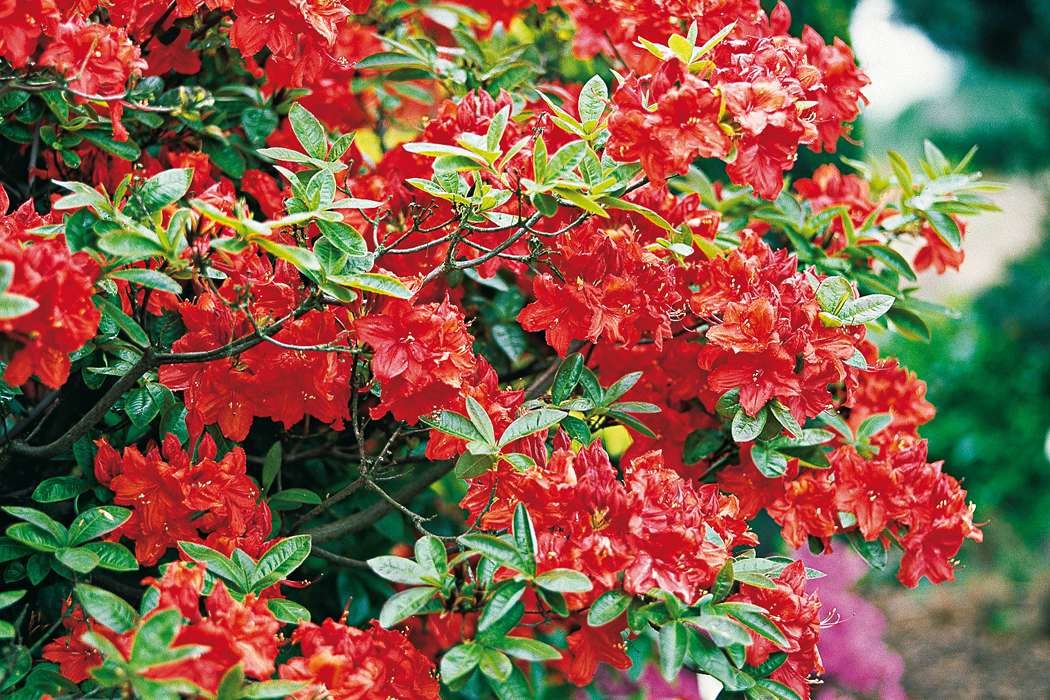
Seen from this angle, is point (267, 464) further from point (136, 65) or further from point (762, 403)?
point (762, 403)

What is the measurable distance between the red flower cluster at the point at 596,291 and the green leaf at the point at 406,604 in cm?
37

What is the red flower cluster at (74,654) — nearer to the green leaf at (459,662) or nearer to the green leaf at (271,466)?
the green leaf at (271,466)

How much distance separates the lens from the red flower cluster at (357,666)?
107cm

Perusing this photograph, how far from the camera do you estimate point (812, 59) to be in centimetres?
153

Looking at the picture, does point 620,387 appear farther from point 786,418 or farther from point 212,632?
point 212,632

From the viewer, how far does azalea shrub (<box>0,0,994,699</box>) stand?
42.0 inches

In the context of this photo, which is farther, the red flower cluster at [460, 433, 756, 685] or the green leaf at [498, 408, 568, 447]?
the green leaf at [498, 408, 568, 447]

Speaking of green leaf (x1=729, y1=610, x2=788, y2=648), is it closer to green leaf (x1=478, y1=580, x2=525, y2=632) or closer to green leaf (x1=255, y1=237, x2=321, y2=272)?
green leaf (x1=478, y1=580, x2=525, y2=632)

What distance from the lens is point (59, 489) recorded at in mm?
1259

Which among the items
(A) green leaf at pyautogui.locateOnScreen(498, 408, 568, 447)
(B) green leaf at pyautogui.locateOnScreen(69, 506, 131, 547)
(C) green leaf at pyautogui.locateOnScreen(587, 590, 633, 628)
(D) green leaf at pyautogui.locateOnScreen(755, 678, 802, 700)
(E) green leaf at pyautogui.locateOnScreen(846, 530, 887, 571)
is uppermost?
(A) green leaf at pyautogui.locateOnScreen(498, 408, 568, 447)

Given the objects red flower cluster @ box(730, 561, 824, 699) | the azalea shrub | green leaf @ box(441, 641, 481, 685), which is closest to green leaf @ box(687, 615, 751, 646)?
the azalea shrub

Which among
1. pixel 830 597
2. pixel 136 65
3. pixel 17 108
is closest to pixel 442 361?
pixel 136 65

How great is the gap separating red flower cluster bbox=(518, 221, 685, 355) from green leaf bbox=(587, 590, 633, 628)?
14.1 inches

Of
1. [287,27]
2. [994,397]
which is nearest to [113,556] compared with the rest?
[287,27]
